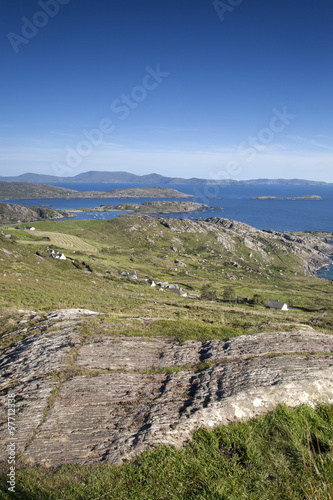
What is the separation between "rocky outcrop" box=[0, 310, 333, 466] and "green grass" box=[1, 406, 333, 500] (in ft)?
1.44

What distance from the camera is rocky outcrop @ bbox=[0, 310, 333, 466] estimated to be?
8641mm

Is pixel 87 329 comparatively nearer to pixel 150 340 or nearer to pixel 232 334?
pixel 150 340

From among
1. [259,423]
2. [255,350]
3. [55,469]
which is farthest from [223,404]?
[55,469]

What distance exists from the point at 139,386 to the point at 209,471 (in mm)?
4316

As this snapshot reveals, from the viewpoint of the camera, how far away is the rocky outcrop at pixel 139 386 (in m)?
8.64

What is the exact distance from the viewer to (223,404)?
9.51m

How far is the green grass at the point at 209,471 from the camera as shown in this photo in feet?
22.0

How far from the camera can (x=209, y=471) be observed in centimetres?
740

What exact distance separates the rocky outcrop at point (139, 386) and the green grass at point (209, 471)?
0.44 m

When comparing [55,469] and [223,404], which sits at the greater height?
[223,404]

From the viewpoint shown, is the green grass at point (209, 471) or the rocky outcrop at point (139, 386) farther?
the rocky outcrop at point (139, 386)

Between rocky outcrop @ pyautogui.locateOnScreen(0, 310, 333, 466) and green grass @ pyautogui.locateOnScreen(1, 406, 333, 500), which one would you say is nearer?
green grass @ pyautogui.locateOnScreen(1, 406, 333, 500)

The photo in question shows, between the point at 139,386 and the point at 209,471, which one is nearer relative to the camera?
the point at 209,471

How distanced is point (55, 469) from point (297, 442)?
6861 mm
